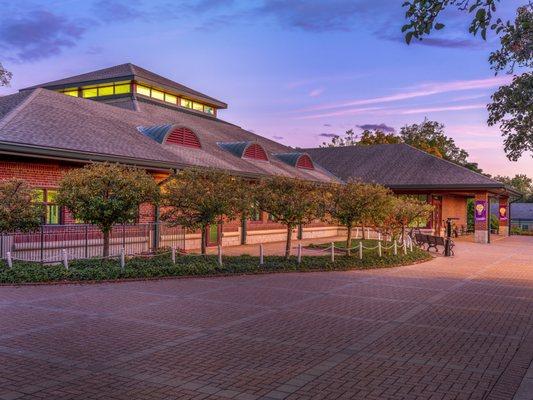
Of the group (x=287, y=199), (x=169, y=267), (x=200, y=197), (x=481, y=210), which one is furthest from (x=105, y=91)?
(x=481, y=210)

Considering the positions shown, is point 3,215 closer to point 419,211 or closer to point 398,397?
point 398,397

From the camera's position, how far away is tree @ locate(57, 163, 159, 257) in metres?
17.2

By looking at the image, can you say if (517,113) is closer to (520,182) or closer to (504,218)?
(504,218)

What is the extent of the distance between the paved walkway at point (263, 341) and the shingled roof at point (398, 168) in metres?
23.5

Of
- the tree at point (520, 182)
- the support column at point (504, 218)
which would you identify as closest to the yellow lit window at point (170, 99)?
the support column at point (504, 218)

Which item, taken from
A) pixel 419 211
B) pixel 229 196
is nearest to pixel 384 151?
pixel 419 211

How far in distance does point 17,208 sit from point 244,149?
58.9ft

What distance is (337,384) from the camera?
714 cm

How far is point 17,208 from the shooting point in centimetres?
1697

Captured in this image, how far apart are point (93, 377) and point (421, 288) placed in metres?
11.0

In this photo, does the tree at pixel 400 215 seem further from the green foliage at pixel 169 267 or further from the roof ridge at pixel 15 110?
the roof ridge at pixel 15 110

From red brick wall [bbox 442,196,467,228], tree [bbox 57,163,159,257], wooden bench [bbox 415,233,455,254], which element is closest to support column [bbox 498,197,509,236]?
red brick wall [bbox 442,196,467,228]

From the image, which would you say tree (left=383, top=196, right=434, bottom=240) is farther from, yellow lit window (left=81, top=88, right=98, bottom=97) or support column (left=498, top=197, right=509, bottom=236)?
support column (left=498, top=197, right=509, bottom=236)

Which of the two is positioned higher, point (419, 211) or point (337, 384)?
point (419, 211)
